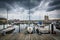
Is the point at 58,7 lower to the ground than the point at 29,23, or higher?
higher

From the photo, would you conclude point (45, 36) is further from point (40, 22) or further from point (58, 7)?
point (58, 7)

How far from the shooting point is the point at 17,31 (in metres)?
2.66

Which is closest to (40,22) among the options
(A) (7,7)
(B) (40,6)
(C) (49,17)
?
(C) (49,17)

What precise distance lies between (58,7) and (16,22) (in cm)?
131

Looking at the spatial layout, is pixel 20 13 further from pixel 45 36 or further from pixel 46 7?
pixel 45 36

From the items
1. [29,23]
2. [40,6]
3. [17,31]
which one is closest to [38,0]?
[40,6]

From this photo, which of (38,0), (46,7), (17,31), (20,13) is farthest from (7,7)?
(46,7)

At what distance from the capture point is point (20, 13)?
8.70 feet

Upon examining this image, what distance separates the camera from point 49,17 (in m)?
2.64

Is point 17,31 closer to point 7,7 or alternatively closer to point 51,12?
point 7,7

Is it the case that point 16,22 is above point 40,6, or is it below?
below

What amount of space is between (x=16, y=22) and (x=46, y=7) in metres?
0.99

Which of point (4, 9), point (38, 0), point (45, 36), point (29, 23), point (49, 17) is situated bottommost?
point (45, 36)

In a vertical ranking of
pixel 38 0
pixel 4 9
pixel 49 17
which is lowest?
pixel 49 17
